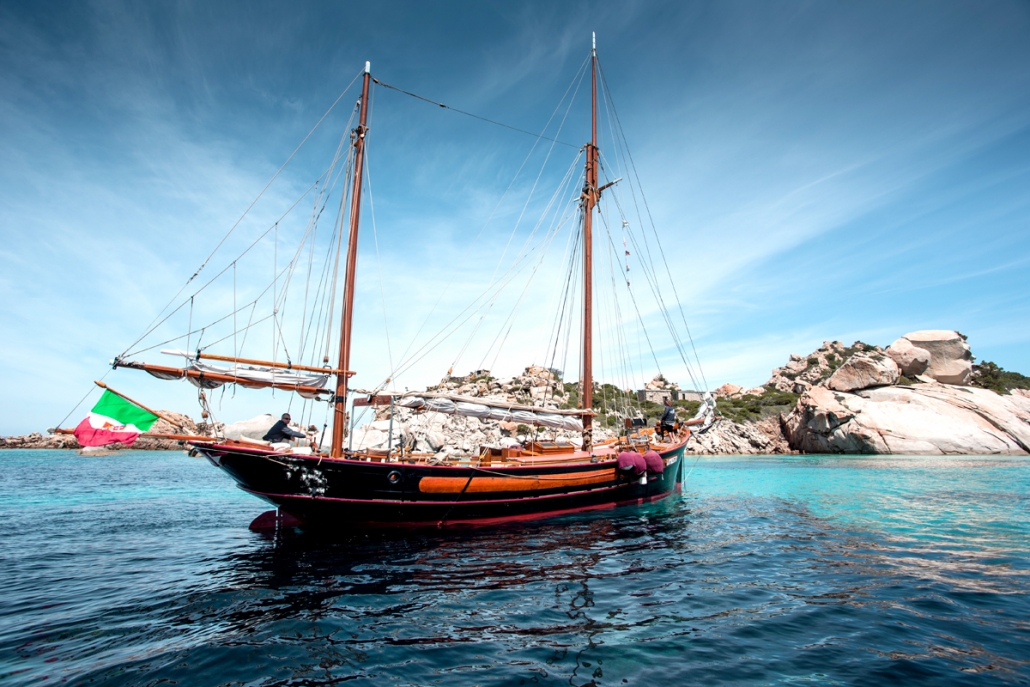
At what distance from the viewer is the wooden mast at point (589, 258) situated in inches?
859

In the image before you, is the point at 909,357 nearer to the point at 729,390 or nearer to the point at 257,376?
the point at 729,390

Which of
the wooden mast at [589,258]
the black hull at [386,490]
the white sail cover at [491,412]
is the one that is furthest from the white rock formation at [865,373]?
the black hull at [386,490]

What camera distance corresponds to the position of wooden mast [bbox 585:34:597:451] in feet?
71.6

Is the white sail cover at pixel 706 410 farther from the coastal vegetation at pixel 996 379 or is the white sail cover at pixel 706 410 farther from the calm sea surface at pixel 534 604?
the coastal vegetation at pixel 996 379

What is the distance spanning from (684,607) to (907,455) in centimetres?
5925

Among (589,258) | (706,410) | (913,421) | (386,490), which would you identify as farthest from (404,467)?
(913,421)

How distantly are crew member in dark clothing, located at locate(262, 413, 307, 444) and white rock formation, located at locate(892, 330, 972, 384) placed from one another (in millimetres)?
85617

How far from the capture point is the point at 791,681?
17.1ft

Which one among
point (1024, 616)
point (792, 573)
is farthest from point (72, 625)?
point (1024, 616)

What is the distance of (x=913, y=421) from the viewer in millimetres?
53594

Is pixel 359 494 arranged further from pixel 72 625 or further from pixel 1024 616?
pixel 1024 616

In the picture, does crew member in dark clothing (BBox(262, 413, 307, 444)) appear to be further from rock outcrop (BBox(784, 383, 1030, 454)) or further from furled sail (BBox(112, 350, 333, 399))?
rock outcrop (BBox(784, 383, 1030, 454))

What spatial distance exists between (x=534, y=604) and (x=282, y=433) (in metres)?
9.55

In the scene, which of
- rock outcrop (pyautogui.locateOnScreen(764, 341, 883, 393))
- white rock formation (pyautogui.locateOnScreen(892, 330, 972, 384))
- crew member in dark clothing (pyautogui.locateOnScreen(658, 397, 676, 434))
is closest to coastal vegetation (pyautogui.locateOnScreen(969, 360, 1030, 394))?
white rock formation (pyautogui.locateOnScreen(892, 330, 972, 384))
